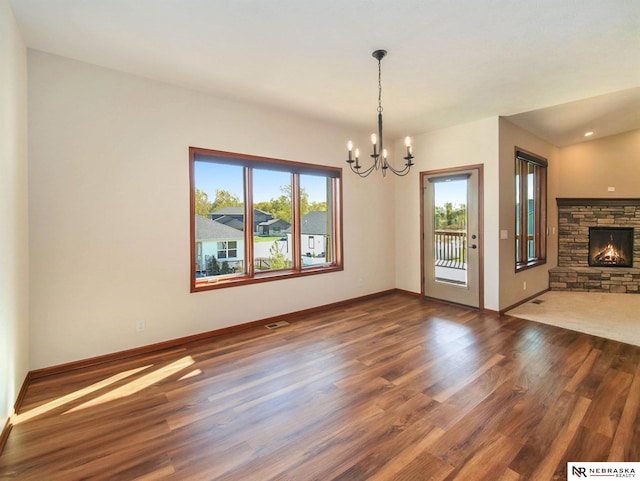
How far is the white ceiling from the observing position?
2195 millimetres

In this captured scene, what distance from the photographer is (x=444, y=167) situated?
5082mm

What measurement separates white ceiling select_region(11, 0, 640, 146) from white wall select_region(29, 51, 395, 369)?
11.4 inches

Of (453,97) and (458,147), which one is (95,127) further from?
(458,147)

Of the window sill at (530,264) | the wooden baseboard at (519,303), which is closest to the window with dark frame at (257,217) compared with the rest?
the wooden baseboard at (519,303)

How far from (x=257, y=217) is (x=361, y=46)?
2409 mm

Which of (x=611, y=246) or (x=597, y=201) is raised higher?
(x=597, y=201)

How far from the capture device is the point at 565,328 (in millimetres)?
3947

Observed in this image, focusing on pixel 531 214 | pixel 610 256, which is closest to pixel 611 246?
pixel 610 256

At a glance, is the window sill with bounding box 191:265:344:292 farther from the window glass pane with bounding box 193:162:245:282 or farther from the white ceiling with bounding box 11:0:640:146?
the white ceiling with bounding box 11:0:640:146

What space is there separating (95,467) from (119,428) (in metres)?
0.35

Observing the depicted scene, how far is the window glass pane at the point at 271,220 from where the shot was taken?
13.8 ft

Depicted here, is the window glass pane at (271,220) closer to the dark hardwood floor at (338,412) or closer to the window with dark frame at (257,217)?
the window with dark frame at (257,217)

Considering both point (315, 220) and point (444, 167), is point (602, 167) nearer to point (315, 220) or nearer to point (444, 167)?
point (444, 167)

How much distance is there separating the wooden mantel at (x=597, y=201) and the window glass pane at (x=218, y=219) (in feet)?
21.2
